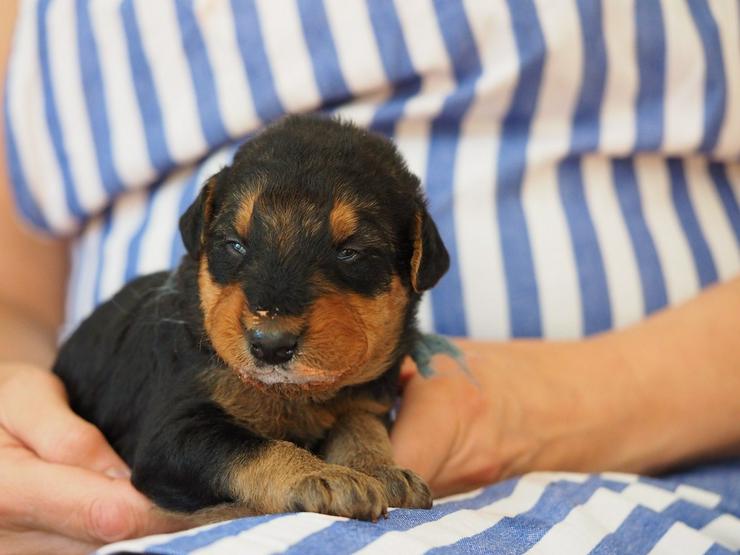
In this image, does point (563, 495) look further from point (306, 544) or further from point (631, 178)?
point (631, 178)

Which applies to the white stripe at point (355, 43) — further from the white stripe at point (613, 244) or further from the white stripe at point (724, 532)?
the white stripe at point (724, 532)

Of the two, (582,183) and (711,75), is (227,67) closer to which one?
(582,183)

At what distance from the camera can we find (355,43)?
3016 millimetres

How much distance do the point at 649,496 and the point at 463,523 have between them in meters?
0.67

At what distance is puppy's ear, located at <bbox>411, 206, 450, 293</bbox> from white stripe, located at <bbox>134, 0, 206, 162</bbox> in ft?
3.82

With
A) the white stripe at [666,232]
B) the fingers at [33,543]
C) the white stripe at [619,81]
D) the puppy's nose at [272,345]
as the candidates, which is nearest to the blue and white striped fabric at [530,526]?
the puppy's nose at [272,345]

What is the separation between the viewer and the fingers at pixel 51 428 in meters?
2.32

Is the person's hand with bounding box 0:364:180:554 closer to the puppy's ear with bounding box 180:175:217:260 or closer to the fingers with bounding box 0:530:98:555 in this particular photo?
the fingers with bounding box 0:530:98:555

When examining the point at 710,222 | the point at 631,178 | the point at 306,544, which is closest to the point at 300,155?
the point at 306,544

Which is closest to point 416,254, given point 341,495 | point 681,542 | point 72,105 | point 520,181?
point 341,495

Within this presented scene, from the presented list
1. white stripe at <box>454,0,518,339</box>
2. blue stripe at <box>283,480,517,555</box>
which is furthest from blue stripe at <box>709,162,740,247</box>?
blue stripe at <box>283,480,517,555</box>

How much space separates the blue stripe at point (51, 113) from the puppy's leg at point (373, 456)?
1580mm

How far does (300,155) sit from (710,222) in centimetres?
179

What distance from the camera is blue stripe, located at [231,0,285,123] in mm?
3080
